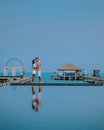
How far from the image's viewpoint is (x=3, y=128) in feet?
9.31

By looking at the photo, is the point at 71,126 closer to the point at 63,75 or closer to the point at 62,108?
the point at 62,108

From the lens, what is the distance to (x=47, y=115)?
3.52m

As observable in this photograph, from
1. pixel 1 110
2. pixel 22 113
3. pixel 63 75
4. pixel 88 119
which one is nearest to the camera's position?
pixel 88 119

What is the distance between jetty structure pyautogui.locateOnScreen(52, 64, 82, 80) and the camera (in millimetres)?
21969


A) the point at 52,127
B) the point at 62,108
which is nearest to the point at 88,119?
the point at 52,127

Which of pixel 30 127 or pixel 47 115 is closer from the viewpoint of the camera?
pixel 30 127

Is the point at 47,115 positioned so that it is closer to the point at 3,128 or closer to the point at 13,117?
the point at 13,117

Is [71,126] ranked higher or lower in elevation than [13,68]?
lower

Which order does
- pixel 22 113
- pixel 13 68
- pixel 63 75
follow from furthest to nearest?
pixel 63 75, pixel 13 68, pixel 22 113

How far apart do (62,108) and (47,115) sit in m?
0.62

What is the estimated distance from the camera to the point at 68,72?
74.4 feet

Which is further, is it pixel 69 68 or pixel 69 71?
pixel 69 71

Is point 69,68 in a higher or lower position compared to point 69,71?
higher

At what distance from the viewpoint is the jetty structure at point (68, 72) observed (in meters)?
22.0
